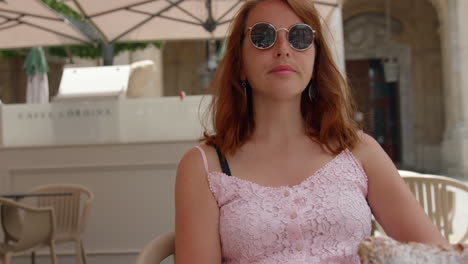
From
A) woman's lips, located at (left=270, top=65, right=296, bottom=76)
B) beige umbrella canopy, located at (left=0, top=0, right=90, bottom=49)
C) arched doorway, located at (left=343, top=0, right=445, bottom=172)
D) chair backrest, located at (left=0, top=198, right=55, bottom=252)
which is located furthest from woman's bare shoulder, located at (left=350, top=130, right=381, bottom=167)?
arched doorway, located at (left=343, top=0, right=445, bottom=172)

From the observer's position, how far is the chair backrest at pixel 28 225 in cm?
379

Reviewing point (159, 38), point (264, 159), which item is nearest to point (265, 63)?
point (264, 159)

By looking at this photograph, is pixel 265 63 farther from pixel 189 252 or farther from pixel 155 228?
pixel 155 228

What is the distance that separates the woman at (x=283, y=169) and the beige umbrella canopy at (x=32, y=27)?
19.4 feet

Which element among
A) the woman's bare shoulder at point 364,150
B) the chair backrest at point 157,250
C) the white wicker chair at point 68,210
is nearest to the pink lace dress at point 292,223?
the woman's bare shoulder at point 364,150

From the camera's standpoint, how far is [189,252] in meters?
1.42

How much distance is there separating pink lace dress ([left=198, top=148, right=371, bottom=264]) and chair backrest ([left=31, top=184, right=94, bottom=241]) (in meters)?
3.36

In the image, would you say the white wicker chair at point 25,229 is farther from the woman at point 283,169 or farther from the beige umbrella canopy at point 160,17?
the beige umbrella canopy at point 160,17

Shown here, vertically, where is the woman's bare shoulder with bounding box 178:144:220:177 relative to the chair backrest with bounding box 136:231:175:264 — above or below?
above

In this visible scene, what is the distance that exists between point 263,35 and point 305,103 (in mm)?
311

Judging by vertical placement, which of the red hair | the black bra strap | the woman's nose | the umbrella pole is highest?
the umbrella pole

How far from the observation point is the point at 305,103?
1.73 metres

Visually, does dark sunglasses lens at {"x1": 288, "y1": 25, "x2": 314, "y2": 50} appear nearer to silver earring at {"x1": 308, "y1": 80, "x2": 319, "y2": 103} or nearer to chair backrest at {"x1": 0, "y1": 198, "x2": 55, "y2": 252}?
silver earring at {"x1": 308, "y1": 80, "x2": 319, "y2": 103}

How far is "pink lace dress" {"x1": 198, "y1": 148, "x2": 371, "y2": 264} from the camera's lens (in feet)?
4.60
